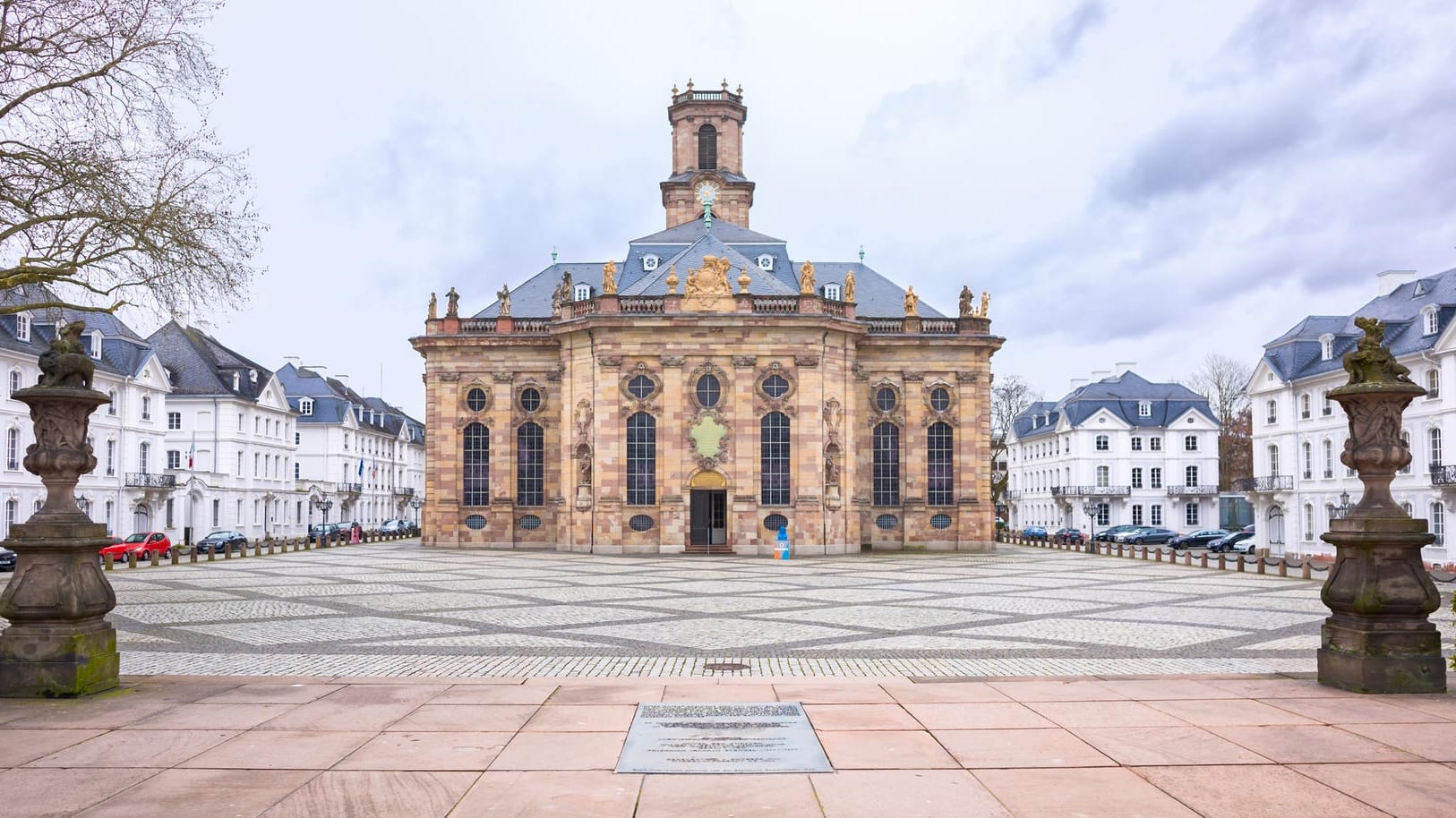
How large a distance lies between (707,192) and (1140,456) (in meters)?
39.2

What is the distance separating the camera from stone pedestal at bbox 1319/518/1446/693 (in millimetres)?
11180

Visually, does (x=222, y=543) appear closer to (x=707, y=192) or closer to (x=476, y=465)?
(x=476, y=465)

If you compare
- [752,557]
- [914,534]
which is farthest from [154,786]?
[914,534]

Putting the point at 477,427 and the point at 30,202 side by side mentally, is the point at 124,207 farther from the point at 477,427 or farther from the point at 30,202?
the point at 477,427

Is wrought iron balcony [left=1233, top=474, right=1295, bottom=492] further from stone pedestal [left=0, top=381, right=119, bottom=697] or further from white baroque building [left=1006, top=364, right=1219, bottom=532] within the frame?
stone pedestal [left=0, top=381, right=119, bottom=697]

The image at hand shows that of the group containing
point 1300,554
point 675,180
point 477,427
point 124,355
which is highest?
point 675,180

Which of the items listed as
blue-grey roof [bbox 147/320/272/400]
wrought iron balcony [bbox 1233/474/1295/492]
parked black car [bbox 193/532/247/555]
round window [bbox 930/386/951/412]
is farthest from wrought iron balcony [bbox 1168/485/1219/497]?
blue-grey roof [bbox 147/320/272/400]

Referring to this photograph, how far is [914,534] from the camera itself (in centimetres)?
5241

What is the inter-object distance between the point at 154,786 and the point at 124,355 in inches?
2216

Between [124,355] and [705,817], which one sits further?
[124,355]

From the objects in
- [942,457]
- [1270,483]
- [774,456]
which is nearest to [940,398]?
[942,457]

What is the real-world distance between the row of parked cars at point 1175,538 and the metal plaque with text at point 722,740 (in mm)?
50704

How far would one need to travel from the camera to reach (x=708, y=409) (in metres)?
48.1

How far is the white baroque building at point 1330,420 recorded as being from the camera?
4228 cm
